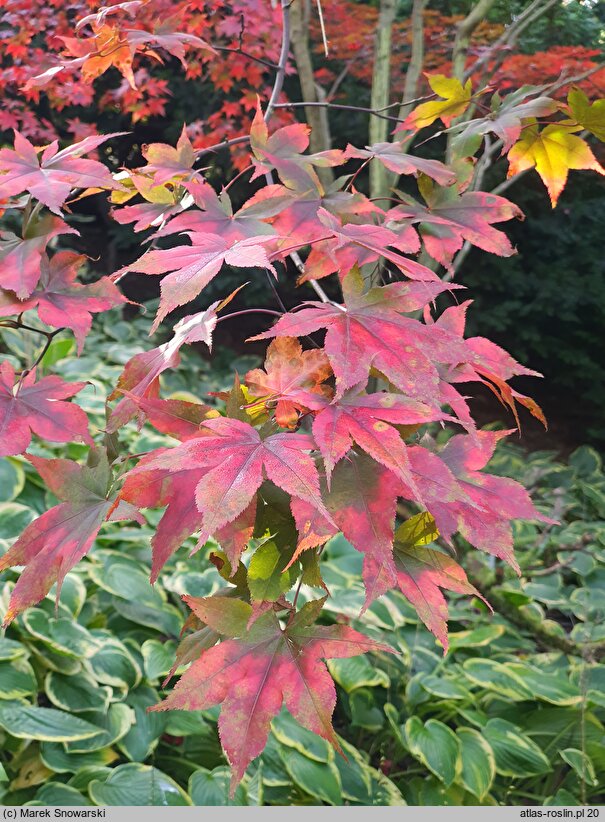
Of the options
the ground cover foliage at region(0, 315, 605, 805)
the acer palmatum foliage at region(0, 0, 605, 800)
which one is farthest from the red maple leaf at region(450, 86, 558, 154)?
the ground cover foliage at region(0, 315, 605, 805)

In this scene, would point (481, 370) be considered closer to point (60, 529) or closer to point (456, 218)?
point (456, 218)

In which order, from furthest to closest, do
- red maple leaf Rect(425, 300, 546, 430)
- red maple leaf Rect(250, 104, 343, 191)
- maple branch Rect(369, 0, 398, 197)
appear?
maple branch Rect(369, 0, 398, 197), red maple leaf Rect(250, 104, 343, 191), red maple leaf Rect(425, 300, 546, 430)

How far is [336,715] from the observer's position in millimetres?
2314

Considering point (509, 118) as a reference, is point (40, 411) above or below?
below

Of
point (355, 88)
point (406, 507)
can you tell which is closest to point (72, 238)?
point (355, 88)

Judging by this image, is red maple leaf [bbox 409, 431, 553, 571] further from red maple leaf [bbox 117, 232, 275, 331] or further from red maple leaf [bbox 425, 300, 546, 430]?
red maple leaf [bbox 117, 232, 275, 331]

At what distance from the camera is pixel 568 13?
5.14 meters

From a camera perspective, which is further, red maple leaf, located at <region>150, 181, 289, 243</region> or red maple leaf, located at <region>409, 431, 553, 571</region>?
red maple leaf, located at <region>150, 181, 289, 243</region>

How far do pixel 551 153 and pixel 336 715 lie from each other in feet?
5.98

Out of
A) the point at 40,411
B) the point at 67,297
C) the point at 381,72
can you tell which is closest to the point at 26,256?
the point at 67,297

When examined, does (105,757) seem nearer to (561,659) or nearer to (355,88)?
(561,659)

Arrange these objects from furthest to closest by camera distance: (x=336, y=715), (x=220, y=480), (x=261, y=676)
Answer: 1. (x=336, y=715)
2. (x=261, y=676)
3. (x=220, y=480)

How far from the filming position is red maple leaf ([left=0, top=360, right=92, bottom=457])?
87 centimetres

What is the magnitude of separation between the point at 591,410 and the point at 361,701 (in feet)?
15.4
